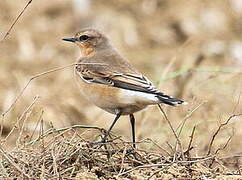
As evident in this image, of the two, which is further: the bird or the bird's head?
the bird's head

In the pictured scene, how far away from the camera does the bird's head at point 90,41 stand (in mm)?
8664

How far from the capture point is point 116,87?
7.70 m

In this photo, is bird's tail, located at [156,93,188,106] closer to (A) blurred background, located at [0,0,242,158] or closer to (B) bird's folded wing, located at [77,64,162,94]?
(B) bird's folded wing, located at [77,64,162,94]

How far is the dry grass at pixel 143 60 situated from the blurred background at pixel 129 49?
15mm

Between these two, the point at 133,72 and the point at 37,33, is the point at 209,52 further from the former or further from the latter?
the point at 133,72

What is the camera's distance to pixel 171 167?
6.48 m

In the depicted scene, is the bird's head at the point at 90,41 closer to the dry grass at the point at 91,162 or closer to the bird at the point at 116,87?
the bird at the point at 116,87

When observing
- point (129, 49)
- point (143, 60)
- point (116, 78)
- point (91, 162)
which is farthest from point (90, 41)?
point (129, 49)

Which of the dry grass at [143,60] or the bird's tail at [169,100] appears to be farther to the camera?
the dry grass at [143,60]

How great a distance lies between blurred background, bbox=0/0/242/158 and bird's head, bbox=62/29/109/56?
1332 millimetres

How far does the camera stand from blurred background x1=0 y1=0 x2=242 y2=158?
414 inches

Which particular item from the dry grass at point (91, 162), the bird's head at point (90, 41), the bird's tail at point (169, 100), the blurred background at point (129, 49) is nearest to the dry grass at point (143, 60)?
the blurred background at point (129, 49)

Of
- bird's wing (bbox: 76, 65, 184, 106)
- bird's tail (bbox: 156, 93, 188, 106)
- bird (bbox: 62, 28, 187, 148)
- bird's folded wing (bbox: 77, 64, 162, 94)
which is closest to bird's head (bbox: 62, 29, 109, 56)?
bird (bbox: 62, 28, 187, 148)

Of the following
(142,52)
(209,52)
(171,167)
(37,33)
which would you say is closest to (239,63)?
(209,52)
